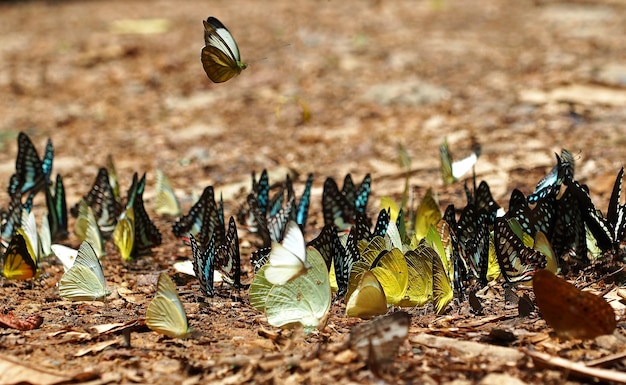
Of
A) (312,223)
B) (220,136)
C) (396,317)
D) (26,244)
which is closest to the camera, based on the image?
(396,317)

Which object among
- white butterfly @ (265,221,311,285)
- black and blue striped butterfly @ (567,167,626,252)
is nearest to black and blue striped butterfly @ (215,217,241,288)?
white butterfly @ (265,221,311,285)

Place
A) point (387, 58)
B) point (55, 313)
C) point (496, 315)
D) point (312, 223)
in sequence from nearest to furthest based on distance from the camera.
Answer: point (496, 315) < point (55, 313) < point (312, 223) < point (387, 58)

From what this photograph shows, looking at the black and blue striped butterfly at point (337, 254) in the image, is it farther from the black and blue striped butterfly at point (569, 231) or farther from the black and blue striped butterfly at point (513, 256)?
the black and blue striped butterfly at point (569, 231)

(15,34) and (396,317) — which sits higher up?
(15,34)

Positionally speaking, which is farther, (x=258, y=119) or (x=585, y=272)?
(x=258, y=119)

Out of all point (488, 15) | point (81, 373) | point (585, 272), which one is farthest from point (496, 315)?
point (488, 15)

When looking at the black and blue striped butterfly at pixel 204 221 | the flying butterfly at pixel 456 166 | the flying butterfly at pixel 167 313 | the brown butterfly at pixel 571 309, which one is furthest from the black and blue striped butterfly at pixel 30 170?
the brown butterfly at pixel 571 309

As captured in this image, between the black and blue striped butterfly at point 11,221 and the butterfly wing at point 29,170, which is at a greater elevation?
the butterfly wing at point 29,170

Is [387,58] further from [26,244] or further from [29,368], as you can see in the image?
[29,368]
